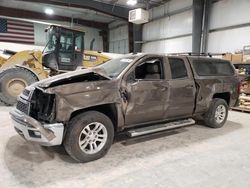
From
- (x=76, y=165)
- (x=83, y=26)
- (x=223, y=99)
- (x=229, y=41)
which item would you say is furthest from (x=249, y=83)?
(x=83, y=26)

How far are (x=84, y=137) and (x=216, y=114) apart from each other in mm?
3321

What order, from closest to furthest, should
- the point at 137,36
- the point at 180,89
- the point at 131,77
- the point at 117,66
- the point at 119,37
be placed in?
the point at 131,77, the point at 117,66, the point at 180,89, the point at 137,36, the point at 119,37

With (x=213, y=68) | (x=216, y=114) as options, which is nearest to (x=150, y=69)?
(x=213, y=68)

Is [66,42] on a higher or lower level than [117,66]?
higher

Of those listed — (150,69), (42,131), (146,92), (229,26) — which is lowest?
(42,131)

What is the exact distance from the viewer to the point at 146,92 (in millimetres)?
3748

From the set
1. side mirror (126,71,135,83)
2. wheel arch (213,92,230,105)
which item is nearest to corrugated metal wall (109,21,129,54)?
wheel arch (213,92,230,105)

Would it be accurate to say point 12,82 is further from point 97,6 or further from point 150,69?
point 97,6

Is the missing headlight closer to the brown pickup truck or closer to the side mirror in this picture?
the brown pickup truck

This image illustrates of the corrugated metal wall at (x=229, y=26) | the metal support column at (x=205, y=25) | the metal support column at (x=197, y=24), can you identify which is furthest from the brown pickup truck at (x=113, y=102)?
the metal support column at (x=205, y=25)

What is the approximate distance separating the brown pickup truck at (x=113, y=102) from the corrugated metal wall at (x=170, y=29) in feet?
23.2

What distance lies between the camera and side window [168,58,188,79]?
4.27 m

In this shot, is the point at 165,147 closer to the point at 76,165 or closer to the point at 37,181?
the point at 76,165

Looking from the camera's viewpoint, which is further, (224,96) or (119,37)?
(119,37)
